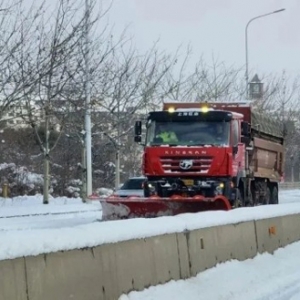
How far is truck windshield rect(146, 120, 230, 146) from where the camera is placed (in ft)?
69.1

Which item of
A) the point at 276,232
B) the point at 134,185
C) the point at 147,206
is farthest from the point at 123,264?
the point at 134,185

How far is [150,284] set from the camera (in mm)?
8977

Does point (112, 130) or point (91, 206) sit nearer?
point (91, 206)

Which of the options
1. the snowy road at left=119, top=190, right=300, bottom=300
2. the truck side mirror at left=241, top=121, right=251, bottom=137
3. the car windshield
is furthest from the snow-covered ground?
the car windshield

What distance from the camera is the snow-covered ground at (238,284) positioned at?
917 cm

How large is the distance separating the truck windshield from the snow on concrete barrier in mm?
8137

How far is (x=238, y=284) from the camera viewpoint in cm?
1053

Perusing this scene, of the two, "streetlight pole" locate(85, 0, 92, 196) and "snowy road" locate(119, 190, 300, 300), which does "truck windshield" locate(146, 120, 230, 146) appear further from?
"snowy road" locate(119, 190, 300, 300)

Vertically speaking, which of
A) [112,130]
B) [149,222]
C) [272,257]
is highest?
[112,130]

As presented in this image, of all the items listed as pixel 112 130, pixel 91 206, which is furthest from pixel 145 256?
pixel 112 130

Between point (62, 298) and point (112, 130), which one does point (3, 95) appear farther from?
point (62, 298)

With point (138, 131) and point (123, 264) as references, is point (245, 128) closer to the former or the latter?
point (138, 131)

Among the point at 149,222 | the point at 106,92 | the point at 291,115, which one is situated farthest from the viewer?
the point at 291,115

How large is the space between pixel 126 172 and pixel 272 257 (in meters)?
38.5
